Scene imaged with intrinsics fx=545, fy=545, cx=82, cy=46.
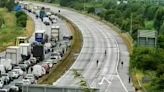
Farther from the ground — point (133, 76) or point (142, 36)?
point (142, 36)

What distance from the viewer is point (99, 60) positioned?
213 ft

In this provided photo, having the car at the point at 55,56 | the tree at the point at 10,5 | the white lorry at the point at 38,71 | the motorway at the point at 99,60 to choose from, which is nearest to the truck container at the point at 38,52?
the car at the point at 55,56

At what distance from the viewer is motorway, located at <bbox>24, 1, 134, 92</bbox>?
48344 mm

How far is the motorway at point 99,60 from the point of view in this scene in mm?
48344

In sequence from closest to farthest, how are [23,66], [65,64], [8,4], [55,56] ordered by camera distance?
[23,66] < [65,64] < [55,56] < [8,4]

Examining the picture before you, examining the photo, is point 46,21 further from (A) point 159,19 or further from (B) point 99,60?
(B) point 99,60

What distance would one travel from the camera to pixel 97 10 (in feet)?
438

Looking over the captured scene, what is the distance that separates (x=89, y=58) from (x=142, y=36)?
1260 centimetres

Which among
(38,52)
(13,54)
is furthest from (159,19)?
(13,54)

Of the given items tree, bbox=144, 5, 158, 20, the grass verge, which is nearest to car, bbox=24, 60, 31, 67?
the grass verge

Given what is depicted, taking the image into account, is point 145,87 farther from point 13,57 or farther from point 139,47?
point 13,57

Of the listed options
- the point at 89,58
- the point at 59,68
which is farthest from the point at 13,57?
the point at 89,58

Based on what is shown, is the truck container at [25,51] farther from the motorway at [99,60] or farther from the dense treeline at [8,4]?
the dense treeline at [8,4]

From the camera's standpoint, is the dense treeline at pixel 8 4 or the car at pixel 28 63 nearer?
the car at pixel 28 63
